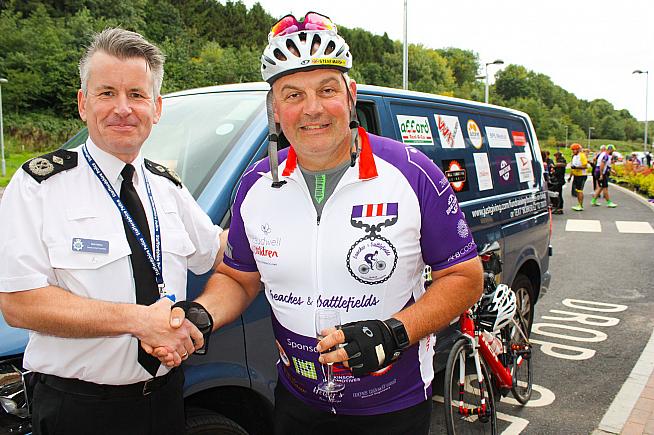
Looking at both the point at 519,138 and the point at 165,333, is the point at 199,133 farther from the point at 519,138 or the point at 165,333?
the point at 519,138

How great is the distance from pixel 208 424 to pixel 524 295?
3.80 metres

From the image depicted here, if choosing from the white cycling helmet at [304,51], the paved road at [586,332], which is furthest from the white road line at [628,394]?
the white cycling helmet at [304,51]

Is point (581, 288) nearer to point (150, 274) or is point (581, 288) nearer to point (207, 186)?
point (207, 186)

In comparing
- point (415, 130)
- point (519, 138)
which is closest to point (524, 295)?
point (519, 138)

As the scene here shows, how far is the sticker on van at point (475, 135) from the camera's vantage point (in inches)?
175

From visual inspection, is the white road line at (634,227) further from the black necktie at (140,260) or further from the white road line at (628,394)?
the black necktie at (140,260)

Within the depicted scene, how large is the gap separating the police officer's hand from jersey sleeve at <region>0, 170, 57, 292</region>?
0.32m

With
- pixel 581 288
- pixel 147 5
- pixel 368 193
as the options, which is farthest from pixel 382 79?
pixel 368 193

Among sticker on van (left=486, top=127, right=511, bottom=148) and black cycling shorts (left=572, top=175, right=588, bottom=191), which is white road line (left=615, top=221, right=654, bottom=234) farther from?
sticker on van (left=486, top=127, right=511, bottom=148)

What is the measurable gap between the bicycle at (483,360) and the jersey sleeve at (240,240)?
169 cm

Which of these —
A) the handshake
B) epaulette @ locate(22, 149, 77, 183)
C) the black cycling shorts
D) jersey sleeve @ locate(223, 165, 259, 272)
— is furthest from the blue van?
the black cycling shorts

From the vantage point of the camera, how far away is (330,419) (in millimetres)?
2006

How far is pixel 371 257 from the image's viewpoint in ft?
6.02

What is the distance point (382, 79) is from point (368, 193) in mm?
95263
